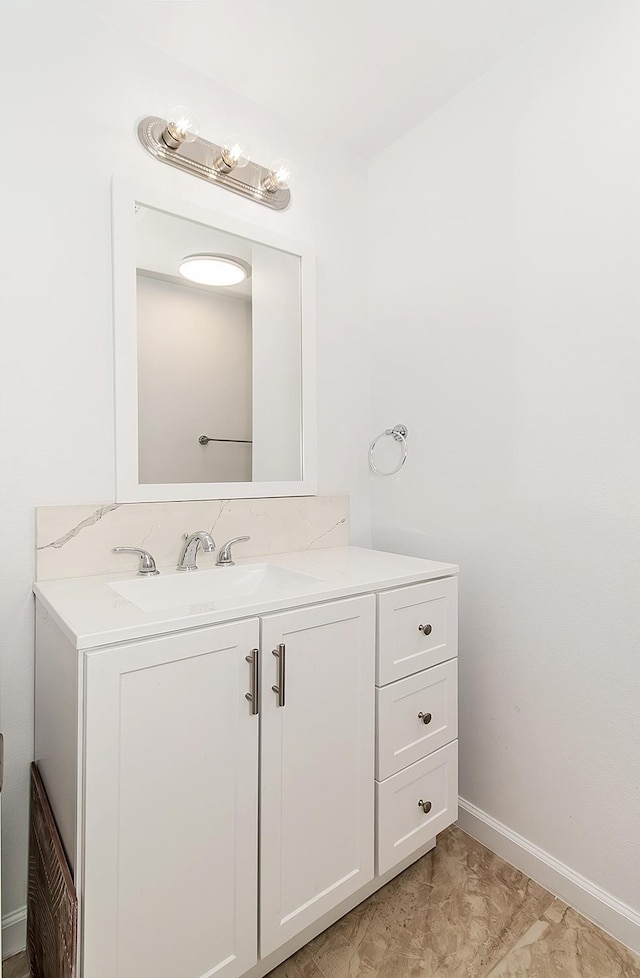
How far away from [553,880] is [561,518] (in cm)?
102

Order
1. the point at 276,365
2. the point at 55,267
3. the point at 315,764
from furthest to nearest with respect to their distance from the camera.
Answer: the point at 276,365 → the point at 55,267 → the point at 315,764

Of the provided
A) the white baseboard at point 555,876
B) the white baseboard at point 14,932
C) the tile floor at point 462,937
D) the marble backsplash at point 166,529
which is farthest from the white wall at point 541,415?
the white baseboard at point 14,932

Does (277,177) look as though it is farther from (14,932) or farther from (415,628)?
(14,932)

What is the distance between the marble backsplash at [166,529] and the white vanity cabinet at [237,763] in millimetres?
116

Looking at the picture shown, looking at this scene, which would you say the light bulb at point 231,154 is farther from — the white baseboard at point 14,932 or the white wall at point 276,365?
the white baseboard at point 14,932

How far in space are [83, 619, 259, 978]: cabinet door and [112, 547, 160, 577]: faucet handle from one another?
1.50ft

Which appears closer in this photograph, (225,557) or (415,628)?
(415,628)

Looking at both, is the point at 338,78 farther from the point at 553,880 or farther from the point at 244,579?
the point at 553,880

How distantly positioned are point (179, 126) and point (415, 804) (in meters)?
2.04

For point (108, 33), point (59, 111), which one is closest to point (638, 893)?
point (59, 111)

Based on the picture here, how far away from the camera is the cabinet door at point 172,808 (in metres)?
0.90

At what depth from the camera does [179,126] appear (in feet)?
4.82

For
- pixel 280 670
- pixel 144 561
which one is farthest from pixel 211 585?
pixel 280 670

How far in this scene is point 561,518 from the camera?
145cm
